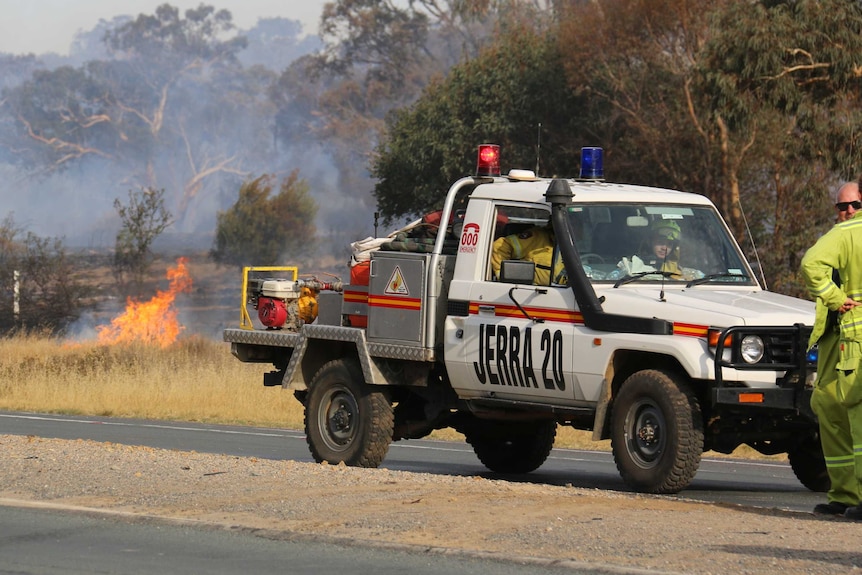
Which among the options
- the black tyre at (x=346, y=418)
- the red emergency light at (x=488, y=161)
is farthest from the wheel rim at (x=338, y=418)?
the red emergency light at (x=488, y=161)

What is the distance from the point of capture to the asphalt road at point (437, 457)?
12.1m

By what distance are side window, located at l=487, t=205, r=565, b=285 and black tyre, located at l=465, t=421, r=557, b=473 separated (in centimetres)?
203

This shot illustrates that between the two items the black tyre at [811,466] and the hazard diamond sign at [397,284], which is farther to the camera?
the hazard diamond sign at [397,284]

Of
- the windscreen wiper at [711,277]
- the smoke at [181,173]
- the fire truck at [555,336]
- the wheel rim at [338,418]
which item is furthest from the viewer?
the smoke at [181,173]

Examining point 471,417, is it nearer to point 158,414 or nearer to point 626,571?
point 626,571

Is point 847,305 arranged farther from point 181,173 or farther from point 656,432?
point 181,173

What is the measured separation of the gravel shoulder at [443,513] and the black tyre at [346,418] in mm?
661

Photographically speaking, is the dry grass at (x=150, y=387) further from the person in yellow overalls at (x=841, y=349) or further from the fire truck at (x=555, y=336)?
the person in yellow overalls at (x=841, y=349)

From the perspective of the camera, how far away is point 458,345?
11.8 m

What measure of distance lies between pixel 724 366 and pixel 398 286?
299 cm

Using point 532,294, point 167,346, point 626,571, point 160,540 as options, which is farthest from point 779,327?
point 167,346

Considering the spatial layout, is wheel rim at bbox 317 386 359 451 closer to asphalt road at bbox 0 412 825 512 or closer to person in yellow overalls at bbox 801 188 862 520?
asphalt road at bbox 0 412 825 512

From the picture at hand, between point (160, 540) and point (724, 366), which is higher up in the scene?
point (724, 366)

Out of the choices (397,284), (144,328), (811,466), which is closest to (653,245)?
(397,284)
